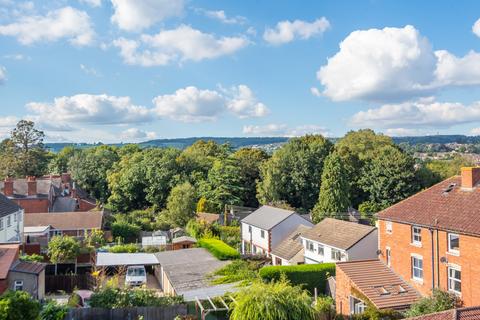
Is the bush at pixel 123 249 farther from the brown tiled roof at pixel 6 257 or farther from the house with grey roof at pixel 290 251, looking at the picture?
the brown tiled roof at pixel 6 257

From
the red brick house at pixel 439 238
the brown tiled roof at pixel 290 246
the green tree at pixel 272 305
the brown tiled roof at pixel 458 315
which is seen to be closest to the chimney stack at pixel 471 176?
the red brick house at pixel 439 238

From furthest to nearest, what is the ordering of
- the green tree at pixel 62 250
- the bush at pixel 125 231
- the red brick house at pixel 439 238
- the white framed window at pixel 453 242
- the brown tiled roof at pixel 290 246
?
1. the bush at pixel 125 231
2. the brown tiled roof at pixel 290 246
3. the green tree at pixel 62 250
4. the white framed window at pixel 453 242
5. the red brick house at pixel 439 238

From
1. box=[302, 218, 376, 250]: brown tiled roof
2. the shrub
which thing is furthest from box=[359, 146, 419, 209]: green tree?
the shrub

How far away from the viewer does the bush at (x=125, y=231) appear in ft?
182

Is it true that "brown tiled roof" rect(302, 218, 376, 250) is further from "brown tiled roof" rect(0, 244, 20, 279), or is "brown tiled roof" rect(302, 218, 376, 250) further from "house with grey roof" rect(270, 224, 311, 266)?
"brown tiled roof" rect(0, 244, 20, 279)

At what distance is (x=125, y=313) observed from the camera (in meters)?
22.2

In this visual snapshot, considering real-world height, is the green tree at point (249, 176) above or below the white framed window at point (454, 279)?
above

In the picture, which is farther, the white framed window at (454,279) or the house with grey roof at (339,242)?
the house with grey roof at (339,242)

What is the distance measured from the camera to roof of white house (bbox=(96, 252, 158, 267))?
37.6 m

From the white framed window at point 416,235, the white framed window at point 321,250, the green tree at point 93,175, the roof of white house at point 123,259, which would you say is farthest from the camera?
the green tree at point 93,175

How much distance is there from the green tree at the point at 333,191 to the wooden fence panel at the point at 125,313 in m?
36.4

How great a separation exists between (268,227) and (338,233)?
32.8 feet

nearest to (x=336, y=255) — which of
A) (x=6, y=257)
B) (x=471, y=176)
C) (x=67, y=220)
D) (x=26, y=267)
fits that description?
(x=471, y=176)

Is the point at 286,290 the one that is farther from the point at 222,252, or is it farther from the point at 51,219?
the point at 51,219
